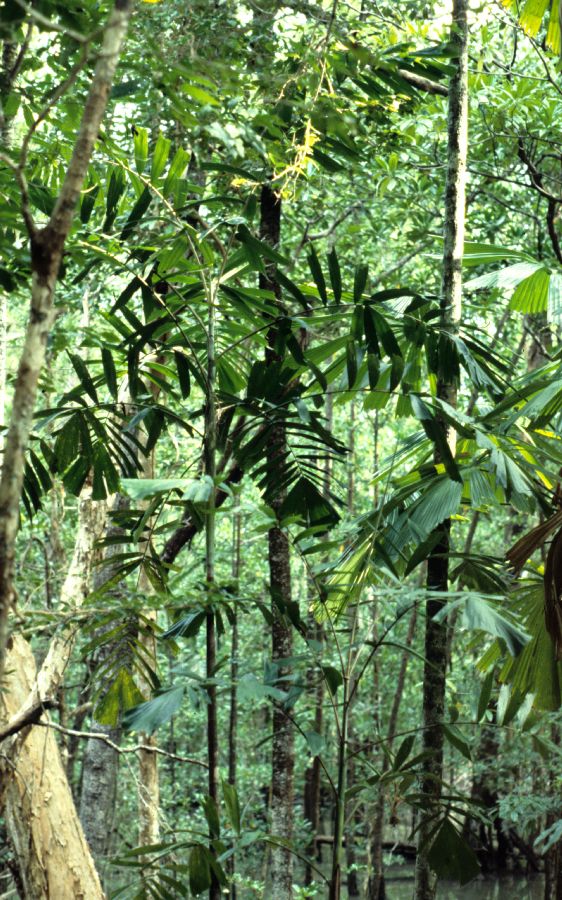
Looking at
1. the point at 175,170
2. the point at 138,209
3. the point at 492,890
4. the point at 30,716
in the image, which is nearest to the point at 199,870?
the point at 30,716

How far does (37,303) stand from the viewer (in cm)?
145

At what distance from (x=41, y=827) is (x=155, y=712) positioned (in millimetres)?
2285

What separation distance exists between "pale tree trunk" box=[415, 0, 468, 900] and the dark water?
10095 millimetres

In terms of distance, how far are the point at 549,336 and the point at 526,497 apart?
7658mm

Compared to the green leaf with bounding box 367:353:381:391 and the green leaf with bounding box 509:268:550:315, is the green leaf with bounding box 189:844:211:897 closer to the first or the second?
the green leaf with bounding box 367:353:381:391

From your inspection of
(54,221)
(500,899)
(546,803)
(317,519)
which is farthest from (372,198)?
(500,899)

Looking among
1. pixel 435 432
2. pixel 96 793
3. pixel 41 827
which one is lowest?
pixel 96 793

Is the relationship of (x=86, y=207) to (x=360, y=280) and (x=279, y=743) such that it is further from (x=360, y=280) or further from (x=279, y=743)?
(x=279, y=743)

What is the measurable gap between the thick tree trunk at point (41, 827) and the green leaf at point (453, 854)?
189cm

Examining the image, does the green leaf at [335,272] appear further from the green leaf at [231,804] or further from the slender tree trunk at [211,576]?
the green leaf at [231,804]

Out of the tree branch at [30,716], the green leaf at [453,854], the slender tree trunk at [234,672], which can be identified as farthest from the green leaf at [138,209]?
the green leaf at [453,854]

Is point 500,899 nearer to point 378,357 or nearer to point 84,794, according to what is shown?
point 84,794

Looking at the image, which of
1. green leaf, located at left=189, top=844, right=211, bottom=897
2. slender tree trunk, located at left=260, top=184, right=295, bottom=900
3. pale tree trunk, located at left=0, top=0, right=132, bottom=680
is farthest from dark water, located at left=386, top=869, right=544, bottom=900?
pale tree trunk, located at left=0, top=0, right=132, bottom=680

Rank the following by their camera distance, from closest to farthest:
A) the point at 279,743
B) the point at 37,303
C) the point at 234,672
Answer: the point at 37,303 → the point at 234,672 → the point at 279,743
